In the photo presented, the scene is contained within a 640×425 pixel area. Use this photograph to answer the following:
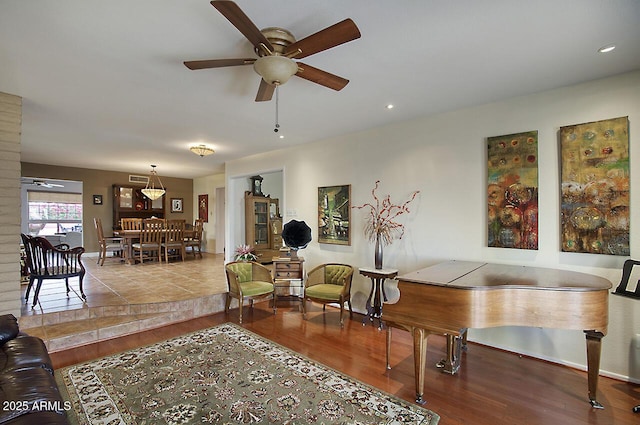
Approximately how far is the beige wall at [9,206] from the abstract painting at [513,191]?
5.00m

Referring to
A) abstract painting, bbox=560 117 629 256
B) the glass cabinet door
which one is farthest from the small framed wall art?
abstract painting, bbox=560 117 629 256

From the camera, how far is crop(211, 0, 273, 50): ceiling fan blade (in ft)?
4.79

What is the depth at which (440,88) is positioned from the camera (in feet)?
9.71

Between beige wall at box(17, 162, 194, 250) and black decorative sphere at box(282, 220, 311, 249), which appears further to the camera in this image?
beige wall at box(17, 162, 194, 250)

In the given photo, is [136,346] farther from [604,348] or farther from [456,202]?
[604,348]

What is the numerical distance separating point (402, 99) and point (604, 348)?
3.00 m

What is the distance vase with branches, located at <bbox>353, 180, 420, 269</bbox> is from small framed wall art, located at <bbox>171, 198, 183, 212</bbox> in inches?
297

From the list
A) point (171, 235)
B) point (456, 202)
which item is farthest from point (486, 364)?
point (171, 235)

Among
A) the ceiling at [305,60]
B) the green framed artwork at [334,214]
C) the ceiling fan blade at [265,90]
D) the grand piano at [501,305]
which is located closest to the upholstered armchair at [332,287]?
the green framed artwork at [334,214]

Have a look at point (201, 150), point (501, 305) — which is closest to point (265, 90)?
point (501, 305)

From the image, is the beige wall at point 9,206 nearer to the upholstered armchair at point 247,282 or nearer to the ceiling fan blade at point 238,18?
the upholstered armchair at point 247,282

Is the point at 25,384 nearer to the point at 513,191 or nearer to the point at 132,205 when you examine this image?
the point at 513,191

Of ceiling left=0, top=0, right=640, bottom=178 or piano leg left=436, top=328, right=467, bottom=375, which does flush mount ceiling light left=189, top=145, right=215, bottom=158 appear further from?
piano leg left=436, top=328, right=467, bottom=375

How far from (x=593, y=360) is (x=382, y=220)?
2448 millimetres
